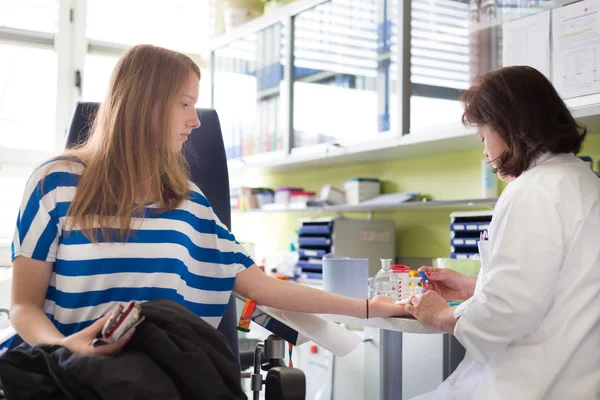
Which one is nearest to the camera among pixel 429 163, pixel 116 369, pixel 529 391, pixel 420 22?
pixel 116 369

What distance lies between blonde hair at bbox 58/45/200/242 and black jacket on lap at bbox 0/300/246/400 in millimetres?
326

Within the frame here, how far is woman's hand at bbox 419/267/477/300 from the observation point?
1565 millimetres

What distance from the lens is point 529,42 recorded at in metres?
2.07

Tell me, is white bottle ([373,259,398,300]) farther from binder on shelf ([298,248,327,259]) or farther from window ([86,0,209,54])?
window ([86,0,209,54])

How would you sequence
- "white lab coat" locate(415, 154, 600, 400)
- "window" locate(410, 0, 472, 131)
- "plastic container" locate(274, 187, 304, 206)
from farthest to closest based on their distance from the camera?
"plastic container" locate(274, 187, 304, 206), "window" locate(410, 0, 472, 131), "white lab coat" locate(415, 154, 600, 400)

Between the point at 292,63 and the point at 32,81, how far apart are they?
4.82 feet

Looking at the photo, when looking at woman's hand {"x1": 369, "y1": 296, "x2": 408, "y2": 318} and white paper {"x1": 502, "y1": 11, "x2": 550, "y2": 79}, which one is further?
white paper {"x1": 502, "y1": 11, "x2": 550, "y2": 79}

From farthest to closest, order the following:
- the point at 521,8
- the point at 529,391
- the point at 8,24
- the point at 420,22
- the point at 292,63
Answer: the point at 8,24, the point at 292,63, the point at 420,22, the point at 521,8, the point at 529,391

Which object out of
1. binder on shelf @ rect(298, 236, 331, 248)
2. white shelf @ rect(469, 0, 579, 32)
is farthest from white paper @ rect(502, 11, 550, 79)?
binder on shelf @ rect(298, 236, 331, 248)

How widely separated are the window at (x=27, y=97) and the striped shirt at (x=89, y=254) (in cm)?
245

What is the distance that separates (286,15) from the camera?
3180mm

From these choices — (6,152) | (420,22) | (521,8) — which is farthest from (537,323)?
(6,152)

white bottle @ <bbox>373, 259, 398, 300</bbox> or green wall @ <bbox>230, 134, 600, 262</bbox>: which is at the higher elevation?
green wall @ <bbox>230, 134, 600, 262</bbox>

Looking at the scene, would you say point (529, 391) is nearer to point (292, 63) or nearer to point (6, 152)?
point (292, 63)
